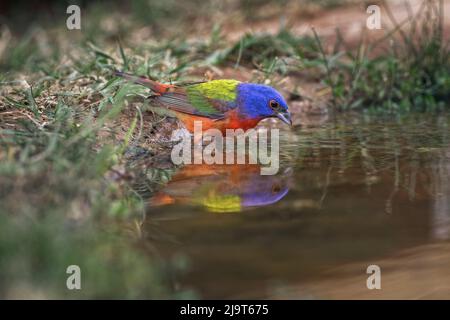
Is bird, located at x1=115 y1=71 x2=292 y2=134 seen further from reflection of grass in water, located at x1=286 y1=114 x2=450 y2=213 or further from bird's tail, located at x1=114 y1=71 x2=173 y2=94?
reflection of grass in water, located at x1=286 y1=114 x2=450 y2=213

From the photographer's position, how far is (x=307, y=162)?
4.21m

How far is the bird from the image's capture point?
467 centimetres

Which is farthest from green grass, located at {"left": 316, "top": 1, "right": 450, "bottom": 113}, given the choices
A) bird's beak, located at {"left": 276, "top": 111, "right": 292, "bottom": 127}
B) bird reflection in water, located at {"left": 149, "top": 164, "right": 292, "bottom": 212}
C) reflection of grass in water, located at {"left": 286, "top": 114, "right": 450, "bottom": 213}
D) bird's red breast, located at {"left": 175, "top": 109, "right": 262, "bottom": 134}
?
bird reflection in water, located at {"left": 149, "top": 164, "right": 292, "bottom": 212}

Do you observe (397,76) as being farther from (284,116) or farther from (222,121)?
(222,121)

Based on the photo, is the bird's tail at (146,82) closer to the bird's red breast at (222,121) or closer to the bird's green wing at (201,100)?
the bird's green wing at (201,100)

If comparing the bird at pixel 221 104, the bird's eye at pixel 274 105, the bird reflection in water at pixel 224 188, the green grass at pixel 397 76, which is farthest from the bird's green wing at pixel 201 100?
the green grass at pixel 397 76

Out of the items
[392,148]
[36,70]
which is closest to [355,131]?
[392,148]

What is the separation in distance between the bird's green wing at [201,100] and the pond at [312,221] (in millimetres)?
443

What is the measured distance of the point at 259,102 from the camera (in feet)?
15.4

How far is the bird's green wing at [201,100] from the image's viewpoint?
466cm

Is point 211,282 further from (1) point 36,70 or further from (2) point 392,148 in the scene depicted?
(1) point 36,70

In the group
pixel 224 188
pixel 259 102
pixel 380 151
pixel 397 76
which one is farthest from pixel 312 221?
pixel 397 76

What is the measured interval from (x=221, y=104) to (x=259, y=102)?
0.23 meters

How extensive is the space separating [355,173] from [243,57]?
8.55 ft
